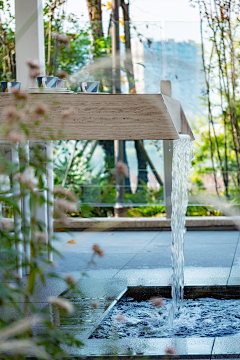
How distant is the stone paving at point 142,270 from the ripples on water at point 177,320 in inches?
2.8

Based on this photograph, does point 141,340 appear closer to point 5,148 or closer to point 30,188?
point 30,188

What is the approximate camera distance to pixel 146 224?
17.3ft

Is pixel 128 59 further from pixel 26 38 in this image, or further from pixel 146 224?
pixel 26 38

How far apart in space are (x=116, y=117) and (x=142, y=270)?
146cm

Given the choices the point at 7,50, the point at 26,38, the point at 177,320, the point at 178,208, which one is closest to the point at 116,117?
the point at 178,208

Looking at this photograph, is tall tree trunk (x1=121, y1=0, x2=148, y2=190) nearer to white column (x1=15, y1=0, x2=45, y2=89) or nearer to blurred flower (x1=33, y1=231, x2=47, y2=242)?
white column (x1=15, y1=0, x2=45, y2=89)

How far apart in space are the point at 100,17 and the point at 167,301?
4.14 meters

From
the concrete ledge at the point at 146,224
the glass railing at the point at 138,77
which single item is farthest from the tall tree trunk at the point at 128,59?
the concrete ledge at the point at 146,224

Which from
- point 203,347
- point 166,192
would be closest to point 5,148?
point 203,347

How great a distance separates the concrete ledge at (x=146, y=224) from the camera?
205 inches

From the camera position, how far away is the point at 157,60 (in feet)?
17.6

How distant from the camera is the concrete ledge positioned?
520 cm

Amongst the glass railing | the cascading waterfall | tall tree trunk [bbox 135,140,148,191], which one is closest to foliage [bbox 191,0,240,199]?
the glass railing

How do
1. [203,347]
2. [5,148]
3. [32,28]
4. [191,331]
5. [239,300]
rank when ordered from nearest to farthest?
[203,347], [191,331], [239,300], [5,148], [32,28]
